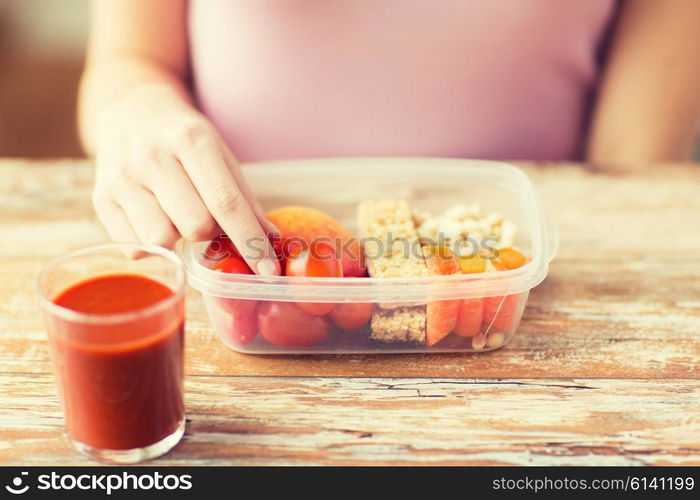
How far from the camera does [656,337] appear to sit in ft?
2.61

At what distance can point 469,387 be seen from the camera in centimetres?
72

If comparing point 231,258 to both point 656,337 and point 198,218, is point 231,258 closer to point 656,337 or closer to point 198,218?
point 198,218

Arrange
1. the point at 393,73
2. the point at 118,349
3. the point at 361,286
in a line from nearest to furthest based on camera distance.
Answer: the point at 118,349 → the point at 361,286 → the point at 393,73

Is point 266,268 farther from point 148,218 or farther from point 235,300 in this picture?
point 148,218

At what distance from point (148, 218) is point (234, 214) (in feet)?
0.34

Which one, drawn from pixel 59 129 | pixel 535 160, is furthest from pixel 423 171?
pixel 59 129

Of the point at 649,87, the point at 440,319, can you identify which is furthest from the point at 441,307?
the point at 649,87

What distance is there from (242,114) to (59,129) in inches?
75.7

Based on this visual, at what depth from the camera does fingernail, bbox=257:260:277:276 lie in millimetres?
714

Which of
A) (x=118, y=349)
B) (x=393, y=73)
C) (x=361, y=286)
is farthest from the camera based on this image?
(x=393, y=73)

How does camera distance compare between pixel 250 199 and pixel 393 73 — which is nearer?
pixel 250 199

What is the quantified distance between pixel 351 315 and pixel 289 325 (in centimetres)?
6

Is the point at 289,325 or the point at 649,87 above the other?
the point at 649,87

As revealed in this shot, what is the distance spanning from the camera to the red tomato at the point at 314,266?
72cm
